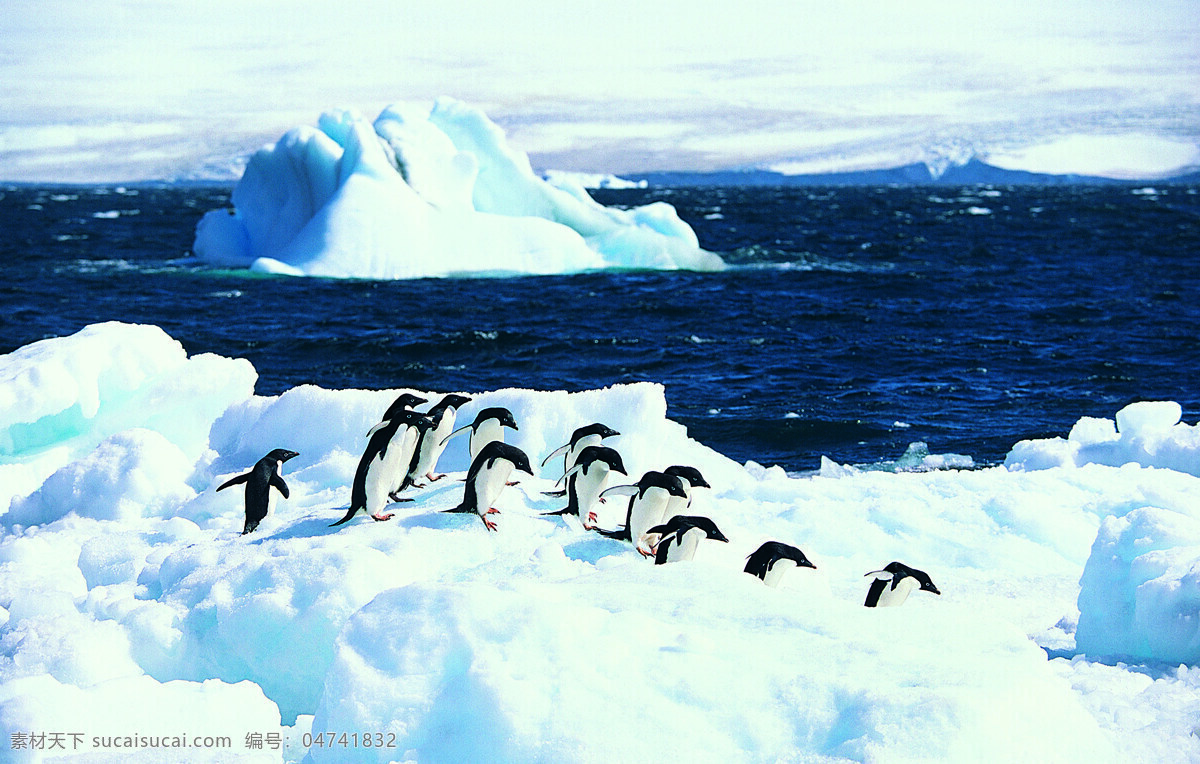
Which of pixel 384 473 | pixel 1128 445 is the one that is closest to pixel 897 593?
pixel 384 473

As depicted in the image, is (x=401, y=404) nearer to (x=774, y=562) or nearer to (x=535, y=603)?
(x=774, y=562)

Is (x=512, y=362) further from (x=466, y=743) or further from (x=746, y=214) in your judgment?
(x=746, y=214)

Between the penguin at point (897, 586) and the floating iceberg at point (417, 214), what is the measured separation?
2081cm

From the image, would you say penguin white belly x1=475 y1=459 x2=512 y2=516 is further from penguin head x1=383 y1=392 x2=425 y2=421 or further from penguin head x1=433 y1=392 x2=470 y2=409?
penguin head x1=433 y1=392 x2=470 y2=409

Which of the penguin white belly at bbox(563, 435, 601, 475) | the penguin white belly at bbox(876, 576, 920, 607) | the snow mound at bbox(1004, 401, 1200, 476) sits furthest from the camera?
the snow mound at bbox(1004, 401, 1200, 476)

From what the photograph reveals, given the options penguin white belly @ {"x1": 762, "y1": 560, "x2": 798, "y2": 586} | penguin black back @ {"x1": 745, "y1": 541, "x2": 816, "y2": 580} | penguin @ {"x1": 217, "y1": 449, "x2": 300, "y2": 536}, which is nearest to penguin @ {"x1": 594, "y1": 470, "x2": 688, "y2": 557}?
penguin black back @ {"x1": 745, "y1": 541, "x2": 816, "y2": 580}

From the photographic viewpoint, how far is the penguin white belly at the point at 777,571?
6578 mm

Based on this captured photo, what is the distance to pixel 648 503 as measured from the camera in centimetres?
674

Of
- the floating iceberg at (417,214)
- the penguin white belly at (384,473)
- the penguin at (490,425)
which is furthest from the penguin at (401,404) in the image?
the floating iceberg at (417,214)

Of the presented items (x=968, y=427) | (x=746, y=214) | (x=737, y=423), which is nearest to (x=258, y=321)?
(x=737, y=423)

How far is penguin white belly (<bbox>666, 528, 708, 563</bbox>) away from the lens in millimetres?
6543

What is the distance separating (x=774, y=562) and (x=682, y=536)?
1.92ft

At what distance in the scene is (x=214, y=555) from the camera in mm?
6234

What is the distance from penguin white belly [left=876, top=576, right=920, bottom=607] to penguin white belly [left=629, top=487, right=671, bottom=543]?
4.85 feet
